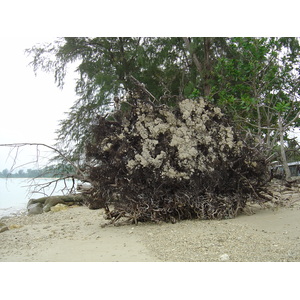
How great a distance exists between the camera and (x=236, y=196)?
5082 millimetres

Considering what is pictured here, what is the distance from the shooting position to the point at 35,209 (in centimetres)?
916

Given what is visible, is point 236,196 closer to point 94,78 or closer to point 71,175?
point 71,175

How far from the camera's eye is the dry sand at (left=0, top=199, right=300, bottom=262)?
3299 mm

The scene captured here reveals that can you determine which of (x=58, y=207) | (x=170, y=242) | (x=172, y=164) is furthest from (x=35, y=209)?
(x=170, y=242)

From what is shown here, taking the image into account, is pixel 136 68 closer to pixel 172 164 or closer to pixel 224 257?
pixel 172 164

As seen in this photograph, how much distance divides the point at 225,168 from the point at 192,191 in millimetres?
624

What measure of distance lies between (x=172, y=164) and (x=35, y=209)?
5576 mm

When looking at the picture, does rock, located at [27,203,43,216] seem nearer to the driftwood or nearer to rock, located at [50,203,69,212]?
the driftwood

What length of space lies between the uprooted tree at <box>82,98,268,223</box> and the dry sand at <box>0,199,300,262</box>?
0.28 metres

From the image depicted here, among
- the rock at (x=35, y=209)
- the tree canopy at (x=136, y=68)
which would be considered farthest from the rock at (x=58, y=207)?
the tree canopy at (x=136, y=68)

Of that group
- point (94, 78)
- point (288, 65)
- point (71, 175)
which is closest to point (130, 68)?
point (94, 78)

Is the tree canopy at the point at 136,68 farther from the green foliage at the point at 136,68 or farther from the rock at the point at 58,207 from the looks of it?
the rock at the point at 58,207

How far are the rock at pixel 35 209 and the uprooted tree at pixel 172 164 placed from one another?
428cm

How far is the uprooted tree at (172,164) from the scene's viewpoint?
16.0 ft
